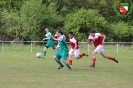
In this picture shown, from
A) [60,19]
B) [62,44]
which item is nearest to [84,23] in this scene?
[60,19]

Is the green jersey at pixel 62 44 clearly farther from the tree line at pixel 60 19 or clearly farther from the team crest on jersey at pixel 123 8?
the team crest on jersey at pixel 123 8

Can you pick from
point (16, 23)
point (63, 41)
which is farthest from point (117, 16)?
point (63, 41)

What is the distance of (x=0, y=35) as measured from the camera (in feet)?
174

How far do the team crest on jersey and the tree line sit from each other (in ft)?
3.14

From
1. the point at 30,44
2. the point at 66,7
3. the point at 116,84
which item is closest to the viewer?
the point at 116,84

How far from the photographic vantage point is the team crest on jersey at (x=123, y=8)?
2434 inches

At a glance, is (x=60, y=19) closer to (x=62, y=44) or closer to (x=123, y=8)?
(x=123, y=8)

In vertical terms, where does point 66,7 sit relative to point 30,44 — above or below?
above

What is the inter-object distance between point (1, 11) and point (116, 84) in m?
40.4

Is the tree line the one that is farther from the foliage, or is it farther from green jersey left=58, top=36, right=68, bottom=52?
green jersey left=58, top=36, right=68, bottom=52

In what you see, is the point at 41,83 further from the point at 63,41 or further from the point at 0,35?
the point at 0,35

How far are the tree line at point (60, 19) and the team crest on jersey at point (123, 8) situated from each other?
3.14 ft

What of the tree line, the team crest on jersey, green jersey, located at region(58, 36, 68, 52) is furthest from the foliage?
green jersey, located at region(58, 36, 68, 52)

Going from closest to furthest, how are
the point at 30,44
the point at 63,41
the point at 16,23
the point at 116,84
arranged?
the point at 116,84
the point at 63,41
the point at 30,44
the point at 16,23
